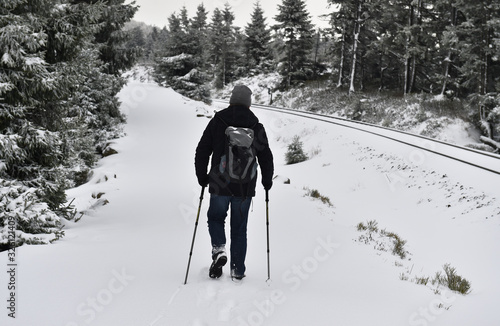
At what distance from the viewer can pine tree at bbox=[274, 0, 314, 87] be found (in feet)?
106

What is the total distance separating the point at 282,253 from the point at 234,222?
1778 millimetres

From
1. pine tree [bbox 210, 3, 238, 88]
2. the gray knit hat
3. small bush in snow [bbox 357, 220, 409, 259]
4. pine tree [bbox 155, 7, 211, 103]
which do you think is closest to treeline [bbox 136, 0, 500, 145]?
pine tree [bbox 155, 7, 211, 103]

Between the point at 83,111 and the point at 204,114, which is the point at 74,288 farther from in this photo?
the point at 204,114

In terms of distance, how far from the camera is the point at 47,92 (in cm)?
539

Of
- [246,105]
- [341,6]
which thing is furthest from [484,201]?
[341,6]

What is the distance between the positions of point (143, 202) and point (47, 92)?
340 cm

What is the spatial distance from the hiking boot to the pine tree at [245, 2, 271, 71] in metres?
40.4

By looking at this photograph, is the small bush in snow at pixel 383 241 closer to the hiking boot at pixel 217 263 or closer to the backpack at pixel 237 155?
the hiking boot at pixel 217 263

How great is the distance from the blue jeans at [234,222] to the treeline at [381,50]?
16799 millimetres

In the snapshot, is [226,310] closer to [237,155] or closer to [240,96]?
[237,155]

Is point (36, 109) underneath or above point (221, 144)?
above

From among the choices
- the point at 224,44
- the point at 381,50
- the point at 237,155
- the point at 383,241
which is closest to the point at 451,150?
the point at 383,241

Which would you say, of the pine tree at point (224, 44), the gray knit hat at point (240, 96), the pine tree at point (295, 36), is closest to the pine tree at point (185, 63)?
the pine tree at point (295, 36)

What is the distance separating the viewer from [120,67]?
1555 cm
